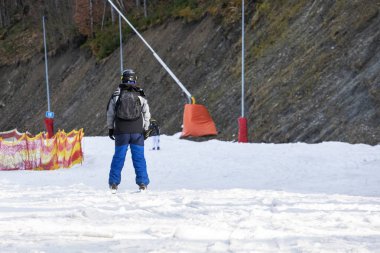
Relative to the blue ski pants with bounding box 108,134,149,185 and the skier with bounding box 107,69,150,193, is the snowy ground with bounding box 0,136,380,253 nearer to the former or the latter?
the blue ski pants with bounding box 108,134,149,185

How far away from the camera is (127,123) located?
28.0ft

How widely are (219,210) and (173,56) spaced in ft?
90.4

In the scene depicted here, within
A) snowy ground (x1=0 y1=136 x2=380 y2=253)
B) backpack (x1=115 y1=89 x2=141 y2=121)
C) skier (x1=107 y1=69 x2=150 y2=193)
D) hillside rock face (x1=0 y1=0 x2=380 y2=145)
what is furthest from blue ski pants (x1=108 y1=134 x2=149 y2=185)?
hillside rock face (x1=0 y1=0 x2=380 y2=145)

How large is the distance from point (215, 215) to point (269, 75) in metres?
17.2

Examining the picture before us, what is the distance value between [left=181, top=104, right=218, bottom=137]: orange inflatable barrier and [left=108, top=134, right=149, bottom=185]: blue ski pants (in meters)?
13.6

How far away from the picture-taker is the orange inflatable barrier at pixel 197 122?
2228cm

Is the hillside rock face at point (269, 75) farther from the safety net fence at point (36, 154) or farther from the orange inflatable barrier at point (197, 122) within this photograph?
the safety net fence at point (36, 154)

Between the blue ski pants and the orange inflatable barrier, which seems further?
the orange inflatable barrier

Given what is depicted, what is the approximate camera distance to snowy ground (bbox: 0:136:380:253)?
419 centimetres

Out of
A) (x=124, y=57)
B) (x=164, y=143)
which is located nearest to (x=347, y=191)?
(x=164, y=143)

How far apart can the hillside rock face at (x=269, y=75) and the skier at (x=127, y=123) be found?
26.1 ft

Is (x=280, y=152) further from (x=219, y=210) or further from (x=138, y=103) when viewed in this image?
(x=219, y=210)

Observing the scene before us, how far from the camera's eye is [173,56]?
1296 inches

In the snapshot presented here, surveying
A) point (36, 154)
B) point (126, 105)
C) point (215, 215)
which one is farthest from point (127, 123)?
point (36, 154)
